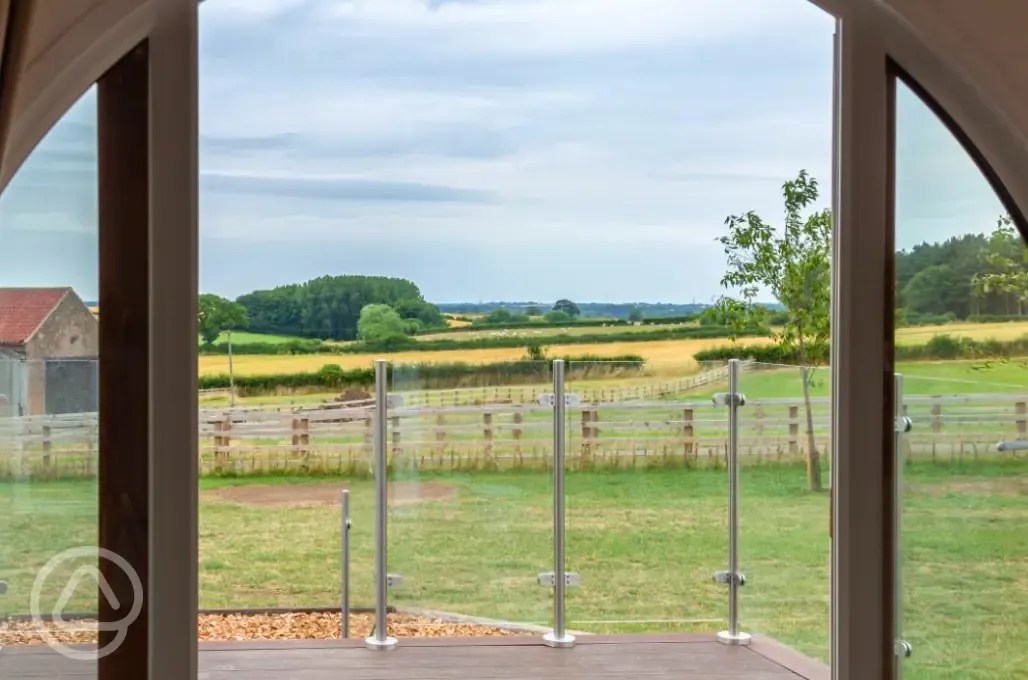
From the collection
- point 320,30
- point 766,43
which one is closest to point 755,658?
point 766,43

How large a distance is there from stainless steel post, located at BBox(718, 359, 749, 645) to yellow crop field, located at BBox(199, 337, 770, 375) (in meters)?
0.90

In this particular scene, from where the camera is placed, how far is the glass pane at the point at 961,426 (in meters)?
2.40

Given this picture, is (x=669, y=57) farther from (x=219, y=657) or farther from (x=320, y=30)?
(x=219, y=657)

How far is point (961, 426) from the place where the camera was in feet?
8.20

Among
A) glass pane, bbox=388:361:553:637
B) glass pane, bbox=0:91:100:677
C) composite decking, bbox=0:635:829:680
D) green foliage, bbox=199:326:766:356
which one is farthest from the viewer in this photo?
green foliage, bbox=199:326:766:356

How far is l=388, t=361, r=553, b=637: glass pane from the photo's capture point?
4.45 m

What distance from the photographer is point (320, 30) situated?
686 cm

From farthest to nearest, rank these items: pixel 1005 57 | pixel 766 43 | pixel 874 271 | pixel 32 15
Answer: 1. pixel 766 43
2. pixel 874 271
3. pixel 1005 57
4. pixel 32 15

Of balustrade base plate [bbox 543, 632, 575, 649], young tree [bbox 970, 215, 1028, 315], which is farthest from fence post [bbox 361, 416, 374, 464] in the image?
young tree [bbox 970, 215, 1028, 315]

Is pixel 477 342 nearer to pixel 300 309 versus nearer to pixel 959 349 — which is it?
pixel 300 309

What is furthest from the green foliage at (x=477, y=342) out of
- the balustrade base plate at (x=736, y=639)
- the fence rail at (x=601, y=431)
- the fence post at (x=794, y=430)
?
the balustrade base plate at (x=736, y=639)

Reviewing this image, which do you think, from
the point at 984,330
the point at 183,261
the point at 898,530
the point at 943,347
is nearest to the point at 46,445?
the point at 183,261

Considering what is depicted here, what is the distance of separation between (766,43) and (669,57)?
650 millimetres

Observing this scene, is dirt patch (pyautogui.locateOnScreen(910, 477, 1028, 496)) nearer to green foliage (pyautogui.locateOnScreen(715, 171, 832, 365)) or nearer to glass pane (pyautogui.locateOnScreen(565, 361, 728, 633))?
glass pane (pyautogui.locateOnScreen(565, 361, 728, 633))
